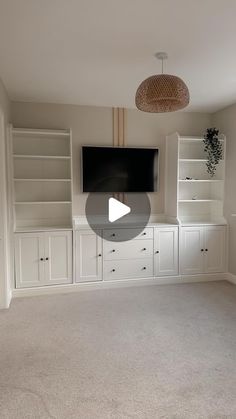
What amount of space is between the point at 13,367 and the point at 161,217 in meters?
2.97

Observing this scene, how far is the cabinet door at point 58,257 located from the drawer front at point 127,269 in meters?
0.52

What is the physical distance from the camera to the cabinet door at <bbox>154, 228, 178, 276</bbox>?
416cm

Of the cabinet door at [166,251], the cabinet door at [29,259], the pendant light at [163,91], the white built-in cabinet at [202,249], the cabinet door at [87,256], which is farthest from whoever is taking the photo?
the white built-in cabinet at [202,249]

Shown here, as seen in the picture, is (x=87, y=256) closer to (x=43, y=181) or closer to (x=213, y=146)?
(x=43, y=181)

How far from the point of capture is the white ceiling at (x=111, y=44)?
2000 millimetres

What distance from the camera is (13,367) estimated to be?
88.0 inches

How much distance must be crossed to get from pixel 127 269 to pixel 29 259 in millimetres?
1324

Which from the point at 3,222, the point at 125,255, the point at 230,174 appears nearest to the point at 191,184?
the point at 230,174

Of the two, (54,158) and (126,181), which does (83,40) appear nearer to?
(54,158)

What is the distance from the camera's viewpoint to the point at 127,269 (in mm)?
4070

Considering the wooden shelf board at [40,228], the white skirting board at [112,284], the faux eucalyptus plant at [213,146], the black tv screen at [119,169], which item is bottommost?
the white skirting board at [112,284]

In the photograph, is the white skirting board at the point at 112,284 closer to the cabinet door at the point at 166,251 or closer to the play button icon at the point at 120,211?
the cabinet door at the point at 166,251

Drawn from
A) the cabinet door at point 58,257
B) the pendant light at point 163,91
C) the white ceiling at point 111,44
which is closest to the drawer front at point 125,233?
the cabinet door at point 58,257

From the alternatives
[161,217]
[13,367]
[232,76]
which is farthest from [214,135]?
[13,367]
